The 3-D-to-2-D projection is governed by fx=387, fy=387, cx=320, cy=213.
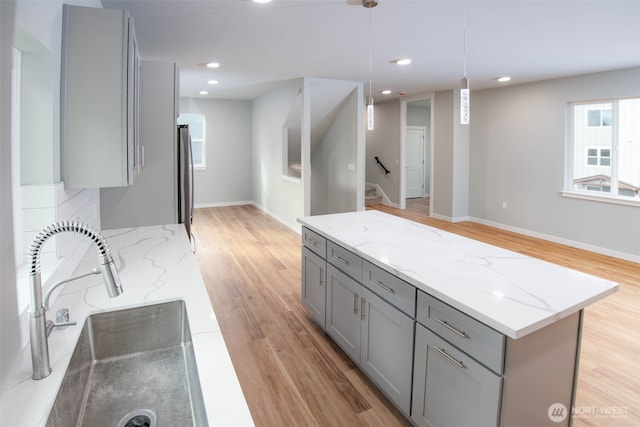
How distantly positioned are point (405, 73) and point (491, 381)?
4.78 m

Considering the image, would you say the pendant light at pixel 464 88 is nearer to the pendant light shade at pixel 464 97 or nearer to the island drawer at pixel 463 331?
the pendant light shade at pixel 464 97

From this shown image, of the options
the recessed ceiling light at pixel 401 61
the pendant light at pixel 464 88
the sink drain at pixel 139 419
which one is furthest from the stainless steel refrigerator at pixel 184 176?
the recessed ceiling light at pixel 401 61

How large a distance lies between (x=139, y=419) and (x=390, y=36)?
351cm

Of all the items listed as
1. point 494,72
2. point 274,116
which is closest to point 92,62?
point 494,72

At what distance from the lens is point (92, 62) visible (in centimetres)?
179

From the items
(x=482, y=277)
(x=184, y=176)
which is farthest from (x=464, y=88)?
(x=184, y=176)

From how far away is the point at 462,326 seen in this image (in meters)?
1.59

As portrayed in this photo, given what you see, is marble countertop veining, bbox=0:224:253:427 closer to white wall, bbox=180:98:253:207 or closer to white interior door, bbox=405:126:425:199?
white wall, bbox=180:98:253:207

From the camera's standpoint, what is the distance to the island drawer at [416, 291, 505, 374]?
1.45 metres

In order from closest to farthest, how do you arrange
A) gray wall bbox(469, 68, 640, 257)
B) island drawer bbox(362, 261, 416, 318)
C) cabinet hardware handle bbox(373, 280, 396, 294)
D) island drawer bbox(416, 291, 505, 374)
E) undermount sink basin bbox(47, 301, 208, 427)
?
undermount sink basin bbox(47, 301, 208, 427), island drawer bbox(416, 291, 505, 374), island drawer bbox(362, 261, 416, 318), cabinet hardware handle bbox(373, 280, 396, 294), gray wall bbox(469, 68, 640, 257)

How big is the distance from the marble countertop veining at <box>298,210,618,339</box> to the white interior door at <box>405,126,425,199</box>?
755 centimetres

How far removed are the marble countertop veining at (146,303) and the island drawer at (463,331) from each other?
95 centimetres

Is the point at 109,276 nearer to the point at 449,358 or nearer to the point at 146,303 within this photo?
the point at 146,303

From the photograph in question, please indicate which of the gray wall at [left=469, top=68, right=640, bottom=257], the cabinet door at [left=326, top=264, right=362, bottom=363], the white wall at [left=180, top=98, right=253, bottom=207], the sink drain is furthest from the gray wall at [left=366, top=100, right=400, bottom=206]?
the sink drain
